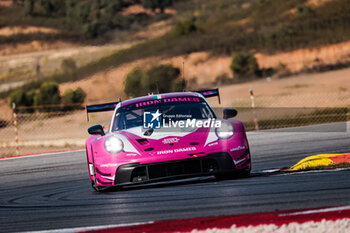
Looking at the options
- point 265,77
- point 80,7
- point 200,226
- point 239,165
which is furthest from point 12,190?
point 80,7

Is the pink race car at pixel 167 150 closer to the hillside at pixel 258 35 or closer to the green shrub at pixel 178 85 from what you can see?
the green shrub at pixel 178 85

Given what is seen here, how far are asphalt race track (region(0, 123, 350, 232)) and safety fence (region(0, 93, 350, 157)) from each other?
7.20 metres

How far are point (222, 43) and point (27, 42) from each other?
684 inches

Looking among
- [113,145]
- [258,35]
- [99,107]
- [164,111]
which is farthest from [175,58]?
[258,35]

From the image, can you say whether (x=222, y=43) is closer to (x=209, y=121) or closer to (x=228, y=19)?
(x=228, y=19)

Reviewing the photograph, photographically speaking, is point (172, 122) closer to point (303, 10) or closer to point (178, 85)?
point (178, 85)

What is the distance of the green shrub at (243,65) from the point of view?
5356 cm

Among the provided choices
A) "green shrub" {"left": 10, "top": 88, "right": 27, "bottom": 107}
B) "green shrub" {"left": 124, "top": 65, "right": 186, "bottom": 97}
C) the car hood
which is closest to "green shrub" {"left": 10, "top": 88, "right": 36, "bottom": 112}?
"green shrub" {"left": 10, "top": 88, "right": 27, "bottom": 107}

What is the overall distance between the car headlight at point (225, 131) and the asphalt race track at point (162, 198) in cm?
54

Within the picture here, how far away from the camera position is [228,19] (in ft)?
205

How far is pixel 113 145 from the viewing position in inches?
300

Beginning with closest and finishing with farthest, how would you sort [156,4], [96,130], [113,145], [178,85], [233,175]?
[113,145] < [233,175] < [96,130] < [178,85] < [156,4]

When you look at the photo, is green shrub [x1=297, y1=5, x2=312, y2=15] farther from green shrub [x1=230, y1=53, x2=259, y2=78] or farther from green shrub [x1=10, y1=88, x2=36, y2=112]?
green shrub [x1=10, y1=88, x2=36, y2=112]

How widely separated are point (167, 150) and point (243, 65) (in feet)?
156
